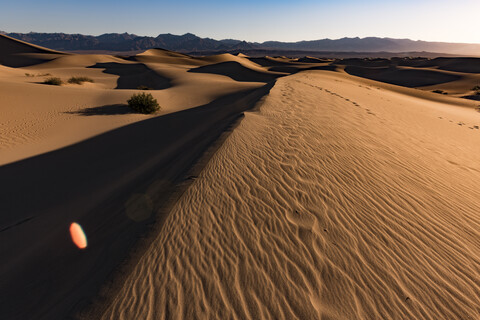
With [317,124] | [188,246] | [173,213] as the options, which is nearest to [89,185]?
[173,213]

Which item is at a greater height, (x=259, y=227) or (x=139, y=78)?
(x=259, y=227)

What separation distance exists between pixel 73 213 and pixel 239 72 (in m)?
34.2

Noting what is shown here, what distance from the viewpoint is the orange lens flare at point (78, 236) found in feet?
11.4

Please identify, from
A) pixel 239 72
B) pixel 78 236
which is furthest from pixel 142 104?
pixel 239 72

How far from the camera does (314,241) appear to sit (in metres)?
2.89

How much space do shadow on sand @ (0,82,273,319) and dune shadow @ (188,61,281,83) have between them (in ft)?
87.8

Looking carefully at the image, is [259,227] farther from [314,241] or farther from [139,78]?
[139,78]

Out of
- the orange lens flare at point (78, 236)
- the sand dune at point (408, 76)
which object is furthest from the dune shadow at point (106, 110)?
the sand dune at point (408, 76)

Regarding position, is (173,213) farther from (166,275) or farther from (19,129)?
(19,129)

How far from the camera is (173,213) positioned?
335 centimetres

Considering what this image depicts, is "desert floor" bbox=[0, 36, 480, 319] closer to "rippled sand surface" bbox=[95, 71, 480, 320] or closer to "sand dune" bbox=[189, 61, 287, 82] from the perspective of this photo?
"rippled sand surface" bbox=[95, 71, 480, 320]

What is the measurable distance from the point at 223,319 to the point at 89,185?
5612 mm

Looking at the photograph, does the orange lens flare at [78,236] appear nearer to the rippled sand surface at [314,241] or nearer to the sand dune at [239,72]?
the rippled sand surface at [314,241]

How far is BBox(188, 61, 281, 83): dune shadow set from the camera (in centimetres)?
3353
